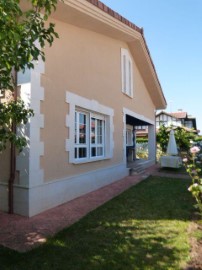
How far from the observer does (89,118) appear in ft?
28.4

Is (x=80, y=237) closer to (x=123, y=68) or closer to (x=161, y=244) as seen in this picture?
(x=161, y=244)

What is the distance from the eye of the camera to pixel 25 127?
5688 millimetres

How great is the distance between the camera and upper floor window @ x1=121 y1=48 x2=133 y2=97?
38.0 ft

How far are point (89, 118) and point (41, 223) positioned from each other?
4.36 meters

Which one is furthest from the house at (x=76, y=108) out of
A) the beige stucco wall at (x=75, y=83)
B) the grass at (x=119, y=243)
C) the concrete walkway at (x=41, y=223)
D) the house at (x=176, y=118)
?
the house at (x=176, y=118)

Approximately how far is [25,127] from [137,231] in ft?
11.0

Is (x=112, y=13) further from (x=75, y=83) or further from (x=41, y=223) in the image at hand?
(x=41, y=223)

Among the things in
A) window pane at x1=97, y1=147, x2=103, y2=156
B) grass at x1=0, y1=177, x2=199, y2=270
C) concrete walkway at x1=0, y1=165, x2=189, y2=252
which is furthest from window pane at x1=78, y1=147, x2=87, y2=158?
grass at x1=0, y1=177, x2=199, y2=270

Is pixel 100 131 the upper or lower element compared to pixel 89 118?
lower

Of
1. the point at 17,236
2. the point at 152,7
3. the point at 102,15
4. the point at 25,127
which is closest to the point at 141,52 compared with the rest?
the point at 152,7

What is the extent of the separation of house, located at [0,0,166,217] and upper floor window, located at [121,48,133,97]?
0.05m

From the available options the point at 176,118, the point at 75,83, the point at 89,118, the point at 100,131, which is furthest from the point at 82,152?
the point at 176,118

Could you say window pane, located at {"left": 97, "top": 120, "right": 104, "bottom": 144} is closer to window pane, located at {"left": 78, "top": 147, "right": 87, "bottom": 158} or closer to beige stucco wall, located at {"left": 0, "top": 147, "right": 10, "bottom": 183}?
window pane, located at {"left": 78, "top": 147, "right": 87, "bottom": 158}

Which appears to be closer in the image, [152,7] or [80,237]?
[80,237]
